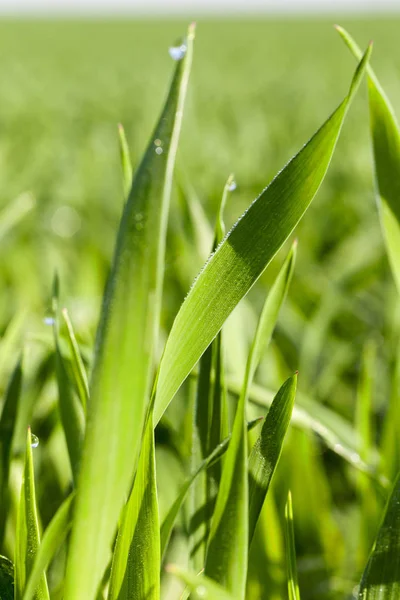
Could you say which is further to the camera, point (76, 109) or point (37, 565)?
point (76, 109)

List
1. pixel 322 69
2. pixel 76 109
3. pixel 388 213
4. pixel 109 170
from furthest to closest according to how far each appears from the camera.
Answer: pixel 322 69 → pixel 76 109 → pixel 109 170 → pixel 388 213

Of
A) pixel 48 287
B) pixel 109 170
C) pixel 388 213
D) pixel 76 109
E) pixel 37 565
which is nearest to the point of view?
pixel 37 565

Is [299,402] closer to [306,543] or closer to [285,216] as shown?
[306,543]

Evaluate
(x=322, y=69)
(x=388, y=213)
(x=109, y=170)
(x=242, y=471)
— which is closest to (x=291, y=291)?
(x=388, y=213)

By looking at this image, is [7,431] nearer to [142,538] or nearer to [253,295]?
[142,538]

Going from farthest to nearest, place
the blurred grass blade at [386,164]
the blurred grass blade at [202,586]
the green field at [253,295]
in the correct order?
the green field at [253,295] < the blurred grass blade at [386,164] < the blurred grass blade at [202,586]

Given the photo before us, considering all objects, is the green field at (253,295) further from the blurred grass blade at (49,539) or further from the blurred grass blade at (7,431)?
the blurred grass blade at (49,539)

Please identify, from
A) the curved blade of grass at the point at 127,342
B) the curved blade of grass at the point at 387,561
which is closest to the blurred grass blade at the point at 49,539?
the curved blade of grass at the point at 127,342
